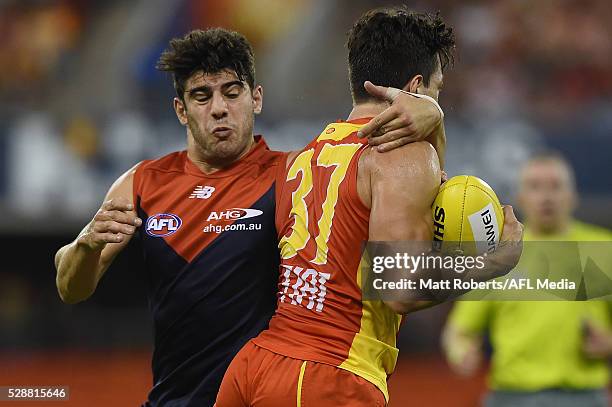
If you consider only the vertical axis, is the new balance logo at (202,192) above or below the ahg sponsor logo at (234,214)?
above

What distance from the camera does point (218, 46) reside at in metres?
4.66

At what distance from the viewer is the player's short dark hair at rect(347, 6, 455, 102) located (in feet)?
12.8

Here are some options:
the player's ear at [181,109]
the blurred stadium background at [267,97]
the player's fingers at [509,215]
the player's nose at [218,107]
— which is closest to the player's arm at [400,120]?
the player's fingers at [509,215]

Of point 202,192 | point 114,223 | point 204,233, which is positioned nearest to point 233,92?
point 202,192

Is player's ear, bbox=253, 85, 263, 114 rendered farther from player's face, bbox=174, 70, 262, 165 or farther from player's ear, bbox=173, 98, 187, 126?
player's ear, bbox=173, 98, 187, 126

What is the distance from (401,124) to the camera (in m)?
3.67

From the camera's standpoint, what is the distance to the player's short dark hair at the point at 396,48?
389cm

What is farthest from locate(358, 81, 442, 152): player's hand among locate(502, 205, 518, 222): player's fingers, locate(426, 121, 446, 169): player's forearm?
locate(502, 205, 518, 222): player's fingers

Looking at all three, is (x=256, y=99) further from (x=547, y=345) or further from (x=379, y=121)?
(x=547, y=345)

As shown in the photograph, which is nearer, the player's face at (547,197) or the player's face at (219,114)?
the player's face at (219,114)

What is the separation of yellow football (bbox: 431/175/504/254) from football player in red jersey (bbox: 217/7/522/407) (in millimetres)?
53

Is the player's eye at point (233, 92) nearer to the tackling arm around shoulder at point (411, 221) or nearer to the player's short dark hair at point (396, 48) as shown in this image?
the player's short dark hair at point (396, 48)

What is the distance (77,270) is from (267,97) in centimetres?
810

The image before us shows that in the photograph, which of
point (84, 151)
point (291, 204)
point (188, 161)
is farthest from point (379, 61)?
point (84, 151)
